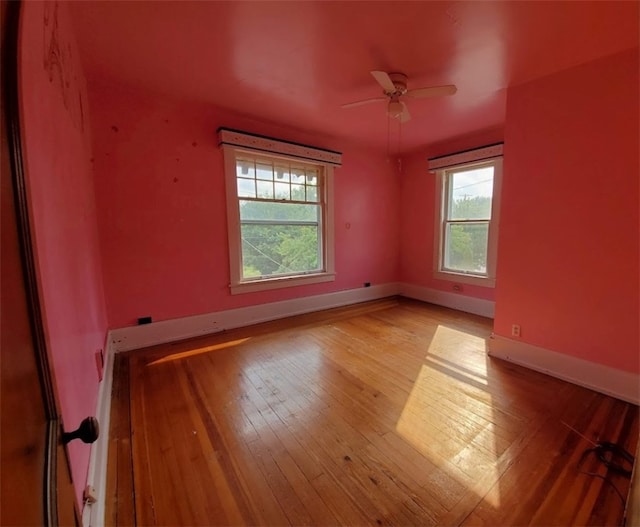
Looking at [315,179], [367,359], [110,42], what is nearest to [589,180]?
[367,359]

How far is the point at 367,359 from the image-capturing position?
2.64 meters

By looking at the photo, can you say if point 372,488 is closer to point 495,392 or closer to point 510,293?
point 495,392

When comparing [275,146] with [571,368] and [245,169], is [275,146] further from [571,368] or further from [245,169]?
[571,368]

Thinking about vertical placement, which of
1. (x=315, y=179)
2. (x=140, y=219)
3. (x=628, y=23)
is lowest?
(x=140, y=219)

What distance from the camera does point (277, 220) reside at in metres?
3.69

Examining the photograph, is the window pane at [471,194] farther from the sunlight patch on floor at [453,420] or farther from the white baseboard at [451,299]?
the sunlight patch on floor at [453,420]

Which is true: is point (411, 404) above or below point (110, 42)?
below

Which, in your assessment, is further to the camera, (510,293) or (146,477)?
(510,293)

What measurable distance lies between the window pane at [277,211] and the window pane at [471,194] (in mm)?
2031

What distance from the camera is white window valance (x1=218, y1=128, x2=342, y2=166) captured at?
312 centimetres

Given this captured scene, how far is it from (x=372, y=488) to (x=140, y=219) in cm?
289

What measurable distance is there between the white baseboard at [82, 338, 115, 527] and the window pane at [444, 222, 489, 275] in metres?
4.22

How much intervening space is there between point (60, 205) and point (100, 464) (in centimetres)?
125

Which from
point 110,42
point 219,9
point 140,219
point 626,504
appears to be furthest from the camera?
point 140,219
